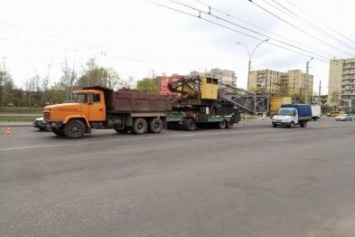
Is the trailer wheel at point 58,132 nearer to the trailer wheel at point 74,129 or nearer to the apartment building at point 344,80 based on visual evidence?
the trailer wheel at point 74,129

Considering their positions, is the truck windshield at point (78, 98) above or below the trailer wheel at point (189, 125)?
above

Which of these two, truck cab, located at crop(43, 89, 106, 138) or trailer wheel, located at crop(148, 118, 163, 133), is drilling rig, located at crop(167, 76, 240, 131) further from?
truck cab, located at crop(43, 89, 106, 138)

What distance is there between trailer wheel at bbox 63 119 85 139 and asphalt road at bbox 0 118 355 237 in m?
5.24

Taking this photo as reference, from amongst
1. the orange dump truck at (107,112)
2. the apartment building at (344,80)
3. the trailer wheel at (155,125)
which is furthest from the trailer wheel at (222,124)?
the apartment building at (344,80)

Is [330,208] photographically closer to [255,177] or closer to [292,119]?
[255,177]

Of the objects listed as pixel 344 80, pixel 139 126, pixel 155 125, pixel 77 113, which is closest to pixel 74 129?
pixel 77 113

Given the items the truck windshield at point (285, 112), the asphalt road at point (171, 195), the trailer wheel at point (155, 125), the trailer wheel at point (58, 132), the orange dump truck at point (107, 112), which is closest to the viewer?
the asphalt road at point (171, 195)

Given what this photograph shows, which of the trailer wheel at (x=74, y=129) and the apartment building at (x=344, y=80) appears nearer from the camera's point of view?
the trailer wheel at (x=74, y=129)

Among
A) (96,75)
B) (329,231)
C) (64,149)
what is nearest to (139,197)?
(329,231)

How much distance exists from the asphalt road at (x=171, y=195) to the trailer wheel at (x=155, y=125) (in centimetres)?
973

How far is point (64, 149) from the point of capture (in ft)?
40.2

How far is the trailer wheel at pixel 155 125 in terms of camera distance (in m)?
20.9

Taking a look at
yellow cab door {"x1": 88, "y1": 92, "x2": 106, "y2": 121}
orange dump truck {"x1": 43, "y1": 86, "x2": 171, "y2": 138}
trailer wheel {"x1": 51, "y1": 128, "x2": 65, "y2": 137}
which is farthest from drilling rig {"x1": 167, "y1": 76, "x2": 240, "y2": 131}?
trailer wheel {"x1": 51, "y1": 128, "x2": 65, "y2": 137}

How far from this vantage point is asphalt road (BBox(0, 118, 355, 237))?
4.76 metres
